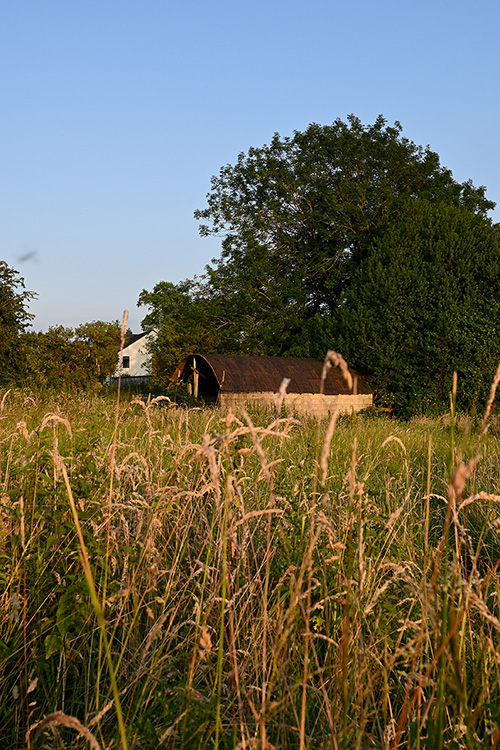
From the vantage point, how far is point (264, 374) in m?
18.8

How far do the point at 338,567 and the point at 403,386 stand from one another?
1817cm

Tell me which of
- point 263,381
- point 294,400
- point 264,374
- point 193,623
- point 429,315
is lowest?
point 193,623

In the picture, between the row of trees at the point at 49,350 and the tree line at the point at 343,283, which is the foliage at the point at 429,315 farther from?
the row of trees at the point at 49,350

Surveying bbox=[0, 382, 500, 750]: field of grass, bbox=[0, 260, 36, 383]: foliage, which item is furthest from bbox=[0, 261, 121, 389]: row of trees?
bbox=[0, 382, 500, 750]: field of grass

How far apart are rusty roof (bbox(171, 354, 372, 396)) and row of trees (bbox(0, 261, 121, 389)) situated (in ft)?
8.80

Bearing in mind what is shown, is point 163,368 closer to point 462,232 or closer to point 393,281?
point 393,281

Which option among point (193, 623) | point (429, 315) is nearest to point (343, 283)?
point (429, 315)

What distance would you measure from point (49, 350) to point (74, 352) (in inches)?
27.8

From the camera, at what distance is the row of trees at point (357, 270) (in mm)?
19812

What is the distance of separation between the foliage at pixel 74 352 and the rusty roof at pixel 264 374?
2.52m

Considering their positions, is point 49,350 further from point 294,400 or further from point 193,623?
point 193,623

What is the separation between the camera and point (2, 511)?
2.68 meters

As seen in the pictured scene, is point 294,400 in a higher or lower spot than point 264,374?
lower

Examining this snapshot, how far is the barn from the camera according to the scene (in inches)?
705
